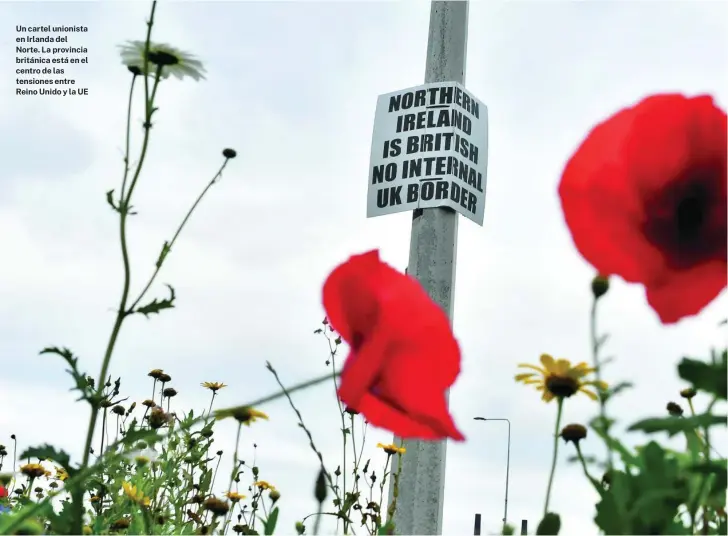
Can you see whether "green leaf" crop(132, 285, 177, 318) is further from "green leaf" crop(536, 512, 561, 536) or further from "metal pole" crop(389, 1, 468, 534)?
"metal pole" crop(389, 1, 468, 534)

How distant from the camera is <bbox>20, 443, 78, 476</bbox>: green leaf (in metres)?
0.92

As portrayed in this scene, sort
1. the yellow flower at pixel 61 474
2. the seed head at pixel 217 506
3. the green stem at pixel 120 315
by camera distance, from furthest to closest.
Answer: the yellow flower at pixel 61 474 < the seed head at pixel 217 506 < the green stem at pixel 120 315

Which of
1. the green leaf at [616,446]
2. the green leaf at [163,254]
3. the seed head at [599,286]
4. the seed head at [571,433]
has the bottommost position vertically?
the green leaf at [616,446]

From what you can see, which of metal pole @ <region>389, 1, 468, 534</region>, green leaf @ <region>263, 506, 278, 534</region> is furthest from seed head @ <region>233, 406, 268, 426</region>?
metal pole @ <region>389, 1, 468, 534</region>

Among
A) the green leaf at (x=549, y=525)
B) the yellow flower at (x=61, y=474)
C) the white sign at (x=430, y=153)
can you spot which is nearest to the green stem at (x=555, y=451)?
the green leaf at (x=549, y=525)

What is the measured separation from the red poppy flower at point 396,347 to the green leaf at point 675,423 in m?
0.12

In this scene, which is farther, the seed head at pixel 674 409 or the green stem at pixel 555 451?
the seed head at pixel 674 409

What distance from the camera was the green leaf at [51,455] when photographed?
36.3 inches

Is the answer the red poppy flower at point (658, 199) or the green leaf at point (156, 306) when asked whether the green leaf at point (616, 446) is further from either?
the green leaf at point (156, 306)

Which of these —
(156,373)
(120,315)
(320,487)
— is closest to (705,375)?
(320,487)

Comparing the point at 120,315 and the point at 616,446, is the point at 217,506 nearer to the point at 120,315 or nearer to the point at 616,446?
the point at 120,315

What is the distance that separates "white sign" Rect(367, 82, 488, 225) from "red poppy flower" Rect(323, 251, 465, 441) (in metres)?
3.37

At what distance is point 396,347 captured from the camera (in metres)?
0.57

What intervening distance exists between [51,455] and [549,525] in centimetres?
58
